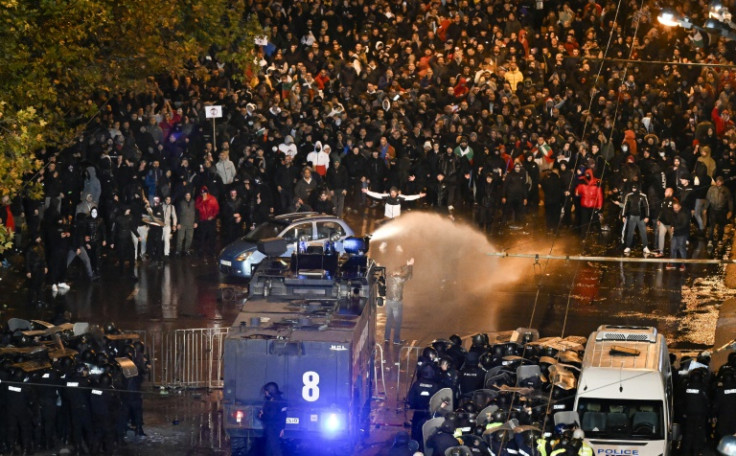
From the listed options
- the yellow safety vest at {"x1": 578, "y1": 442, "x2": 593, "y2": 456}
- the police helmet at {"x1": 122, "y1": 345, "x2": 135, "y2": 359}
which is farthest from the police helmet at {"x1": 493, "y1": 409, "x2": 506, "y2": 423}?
the police helmet at {"x1": 122, "y1": 345, "x2": 135, "y2": 359}

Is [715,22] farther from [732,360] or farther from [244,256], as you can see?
[244,256]

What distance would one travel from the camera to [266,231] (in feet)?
95.8

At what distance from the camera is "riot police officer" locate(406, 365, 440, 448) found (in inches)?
781

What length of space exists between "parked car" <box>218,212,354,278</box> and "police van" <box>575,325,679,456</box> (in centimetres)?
1082

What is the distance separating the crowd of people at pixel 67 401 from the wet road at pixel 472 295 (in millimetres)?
Answer: 1541

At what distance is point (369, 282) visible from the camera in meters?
20.5

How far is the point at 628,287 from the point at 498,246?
14.1ft

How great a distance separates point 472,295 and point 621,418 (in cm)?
1019

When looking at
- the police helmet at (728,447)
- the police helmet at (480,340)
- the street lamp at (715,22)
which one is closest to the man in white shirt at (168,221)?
the police helmet at (480,340)

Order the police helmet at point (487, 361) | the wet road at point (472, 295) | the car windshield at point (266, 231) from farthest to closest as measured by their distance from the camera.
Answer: the car windshield at point (266, 231) → the wet road at point (472, 295) → the police helmet at point (487, 361)

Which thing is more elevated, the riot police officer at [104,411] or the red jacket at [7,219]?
the red jacket at [7,219]

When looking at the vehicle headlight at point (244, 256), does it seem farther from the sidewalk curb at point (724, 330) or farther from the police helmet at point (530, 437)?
the police helmet at point (530, 437)

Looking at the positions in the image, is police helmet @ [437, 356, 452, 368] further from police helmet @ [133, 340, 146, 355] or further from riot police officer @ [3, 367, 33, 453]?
riot police officer @ [3, 367, 33, 453]

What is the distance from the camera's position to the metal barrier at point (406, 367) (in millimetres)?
22156
